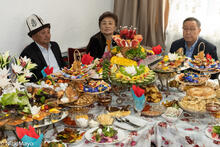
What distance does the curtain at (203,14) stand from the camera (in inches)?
138

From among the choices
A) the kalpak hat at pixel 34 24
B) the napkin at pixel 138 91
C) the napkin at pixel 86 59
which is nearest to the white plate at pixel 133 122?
the napkin at pixel 138 91

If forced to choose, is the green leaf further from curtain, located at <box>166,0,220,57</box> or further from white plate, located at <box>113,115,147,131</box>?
curtain, located at <box>166,0,220,57</box>

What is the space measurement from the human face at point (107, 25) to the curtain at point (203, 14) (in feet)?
3.38

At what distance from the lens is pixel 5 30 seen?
3072 mm

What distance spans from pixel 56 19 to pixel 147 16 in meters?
1.46

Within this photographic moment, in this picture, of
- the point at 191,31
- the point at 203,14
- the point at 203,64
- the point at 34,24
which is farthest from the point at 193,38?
the point at 34,24

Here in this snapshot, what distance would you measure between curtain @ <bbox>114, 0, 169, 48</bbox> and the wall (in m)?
0.35

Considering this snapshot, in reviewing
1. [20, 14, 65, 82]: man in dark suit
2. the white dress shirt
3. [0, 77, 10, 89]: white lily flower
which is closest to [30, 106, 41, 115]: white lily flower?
[0, 77, 10, 89]: white lily flower

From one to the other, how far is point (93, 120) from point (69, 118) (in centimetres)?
18

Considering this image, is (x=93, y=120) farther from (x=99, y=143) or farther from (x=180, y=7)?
(x=180, y=7)

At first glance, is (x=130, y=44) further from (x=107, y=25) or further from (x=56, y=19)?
(x=56, y=19)

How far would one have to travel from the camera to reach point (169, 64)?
93.8 inches

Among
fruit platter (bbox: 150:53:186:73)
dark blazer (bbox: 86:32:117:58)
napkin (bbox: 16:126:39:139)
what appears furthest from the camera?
dark blazer (bbox: 86:32:117:58)

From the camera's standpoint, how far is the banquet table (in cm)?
162
